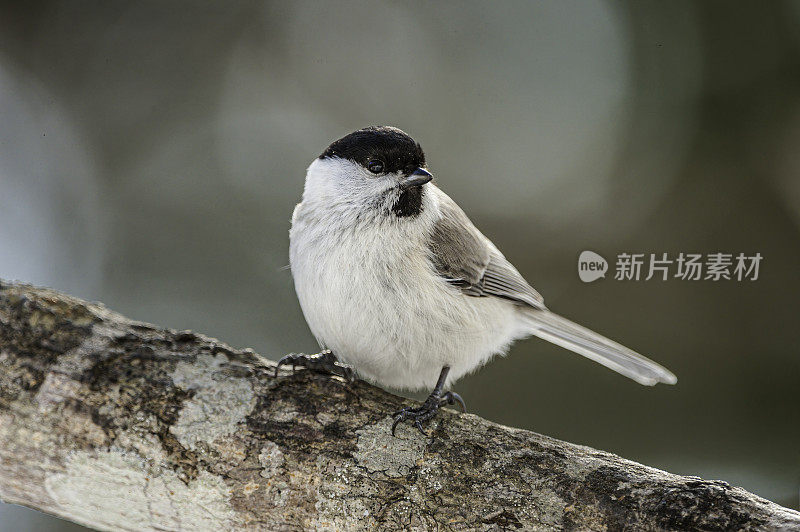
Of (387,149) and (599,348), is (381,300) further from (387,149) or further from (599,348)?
(599,348)

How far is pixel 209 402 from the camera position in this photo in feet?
4.78

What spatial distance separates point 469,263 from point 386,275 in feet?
1.20

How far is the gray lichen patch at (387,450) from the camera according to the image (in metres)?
1.38

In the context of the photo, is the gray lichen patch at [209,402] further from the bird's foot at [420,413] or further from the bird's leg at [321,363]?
the bird's foot at [420,413]

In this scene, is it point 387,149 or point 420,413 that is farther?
point 387,149

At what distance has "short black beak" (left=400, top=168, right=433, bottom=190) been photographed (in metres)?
1.76

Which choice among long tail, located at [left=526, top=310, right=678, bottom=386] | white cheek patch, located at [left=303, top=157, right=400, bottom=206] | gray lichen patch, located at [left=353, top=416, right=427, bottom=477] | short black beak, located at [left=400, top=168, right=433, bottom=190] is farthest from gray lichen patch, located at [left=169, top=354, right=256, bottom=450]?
long tail, located at [left=526, top=310, right=678, bottom=386]

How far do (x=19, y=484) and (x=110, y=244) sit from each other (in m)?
1.76

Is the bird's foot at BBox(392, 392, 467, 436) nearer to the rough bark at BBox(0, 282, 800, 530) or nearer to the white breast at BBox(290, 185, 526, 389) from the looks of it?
the rough bark at BBox(0, 282, 800, 530)

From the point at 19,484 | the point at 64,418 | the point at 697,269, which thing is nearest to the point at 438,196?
A: the point at 697,269

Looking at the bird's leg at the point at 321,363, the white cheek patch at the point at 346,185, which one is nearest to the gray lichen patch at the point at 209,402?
the bird's leg at the point at 321,363

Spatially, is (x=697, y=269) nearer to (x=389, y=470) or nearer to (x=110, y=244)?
(x=389, y=470)

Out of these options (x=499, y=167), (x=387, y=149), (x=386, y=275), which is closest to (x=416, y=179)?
(x=387, y=149)

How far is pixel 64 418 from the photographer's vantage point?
1.39 meters
